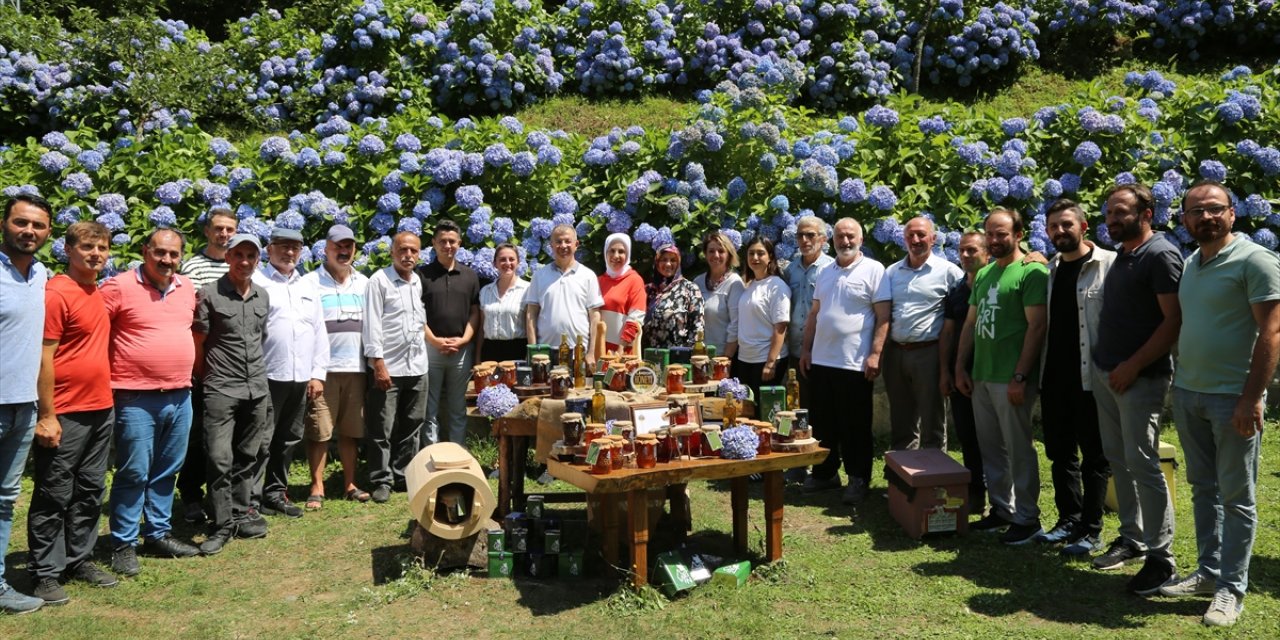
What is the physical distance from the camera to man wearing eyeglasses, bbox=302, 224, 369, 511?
586 cm

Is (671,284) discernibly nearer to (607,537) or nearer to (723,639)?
(607,537)

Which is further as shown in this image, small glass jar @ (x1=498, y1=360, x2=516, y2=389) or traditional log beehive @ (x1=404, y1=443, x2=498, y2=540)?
small glass jar @ (x1=498, y1=360, x2=516, y2=389)

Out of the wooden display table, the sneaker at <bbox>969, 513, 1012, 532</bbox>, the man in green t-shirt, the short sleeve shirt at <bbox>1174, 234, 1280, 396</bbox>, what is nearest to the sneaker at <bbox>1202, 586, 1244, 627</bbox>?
the short sleeve shirt at <bbox>1174, 234, 1280, 396</bbox>

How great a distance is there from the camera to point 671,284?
6.36m

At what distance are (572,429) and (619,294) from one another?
2.05 metres

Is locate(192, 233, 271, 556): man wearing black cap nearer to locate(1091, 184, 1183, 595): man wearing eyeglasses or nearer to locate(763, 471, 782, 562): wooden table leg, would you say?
locate(763, 471, 782, 562): wooden table leg

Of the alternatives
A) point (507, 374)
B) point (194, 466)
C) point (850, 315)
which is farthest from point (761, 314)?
point (194, 466)

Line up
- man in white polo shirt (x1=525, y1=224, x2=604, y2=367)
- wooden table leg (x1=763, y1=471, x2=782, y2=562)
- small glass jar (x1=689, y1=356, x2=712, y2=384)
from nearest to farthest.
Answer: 1. wooden table leg (x1=763, y1=471, x2=782, y2=562)
2. small glass jar (x1=689, y1=356, x2=712, y2=384)
3. man in white polo shirt (x1=525, y1=224, x2=604, y2=367)

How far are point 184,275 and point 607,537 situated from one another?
2.66 m

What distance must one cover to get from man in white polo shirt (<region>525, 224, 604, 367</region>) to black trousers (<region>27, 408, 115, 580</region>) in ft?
8.32

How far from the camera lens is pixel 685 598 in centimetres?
434

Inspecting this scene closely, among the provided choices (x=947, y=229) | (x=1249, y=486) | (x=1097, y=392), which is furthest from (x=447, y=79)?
(x=1249, y=486)

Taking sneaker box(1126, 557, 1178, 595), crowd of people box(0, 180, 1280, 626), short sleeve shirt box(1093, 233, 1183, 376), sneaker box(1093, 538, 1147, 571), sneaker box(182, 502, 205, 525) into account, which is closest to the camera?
crowd of people box(0, 180, 1280, 626)

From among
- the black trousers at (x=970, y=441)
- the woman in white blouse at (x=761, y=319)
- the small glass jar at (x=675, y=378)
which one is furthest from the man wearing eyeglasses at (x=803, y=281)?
the small glass jar at (x=675, y=378)
